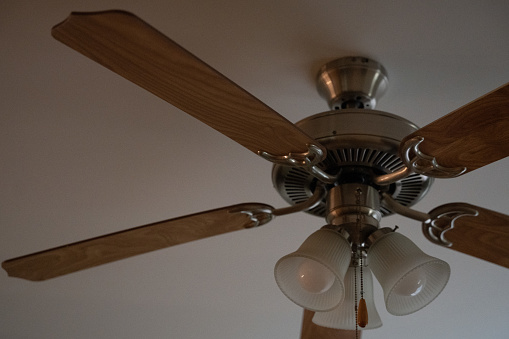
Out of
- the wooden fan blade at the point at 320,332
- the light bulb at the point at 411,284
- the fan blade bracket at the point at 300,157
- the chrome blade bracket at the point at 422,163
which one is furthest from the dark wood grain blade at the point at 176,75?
the wooden fan blade at the point at 320,332

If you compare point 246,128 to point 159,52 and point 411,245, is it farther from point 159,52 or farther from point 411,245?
point 411,245

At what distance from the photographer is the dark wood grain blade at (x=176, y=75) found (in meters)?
0.55

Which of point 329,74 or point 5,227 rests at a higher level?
point 329,74

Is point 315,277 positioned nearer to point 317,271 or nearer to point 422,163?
point 317,271

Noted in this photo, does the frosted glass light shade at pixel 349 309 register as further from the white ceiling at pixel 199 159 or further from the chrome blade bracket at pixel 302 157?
the white ceiling at pixel 199 159

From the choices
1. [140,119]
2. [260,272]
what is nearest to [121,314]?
[260,272]

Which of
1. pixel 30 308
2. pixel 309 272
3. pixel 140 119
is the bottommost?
pixel 309 272

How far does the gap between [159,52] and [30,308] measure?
1.48 m

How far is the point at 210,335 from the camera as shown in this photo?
1.95m

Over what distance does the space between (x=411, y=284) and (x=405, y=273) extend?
0.08 ft

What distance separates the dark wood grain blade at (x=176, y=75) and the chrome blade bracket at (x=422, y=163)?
0.12 m

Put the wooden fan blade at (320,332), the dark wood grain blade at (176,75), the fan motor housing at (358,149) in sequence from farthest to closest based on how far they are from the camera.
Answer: the wooden fan blade at (320,332)
the fan motor housing at (358,149)
the dark wood grain blade at (176,75)

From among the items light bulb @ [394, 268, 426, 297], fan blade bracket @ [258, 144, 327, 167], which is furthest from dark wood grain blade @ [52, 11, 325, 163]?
light bulb @ [394, 268, 426, 297]

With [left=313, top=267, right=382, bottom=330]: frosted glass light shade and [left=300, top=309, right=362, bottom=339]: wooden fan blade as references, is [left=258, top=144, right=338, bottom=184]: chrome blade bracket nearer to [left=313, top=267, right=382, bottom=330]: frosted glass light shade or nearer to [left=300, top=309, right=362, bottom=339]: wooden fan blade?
[left=313, top=267, right=382, bottom=330]: frosted glass light shade
